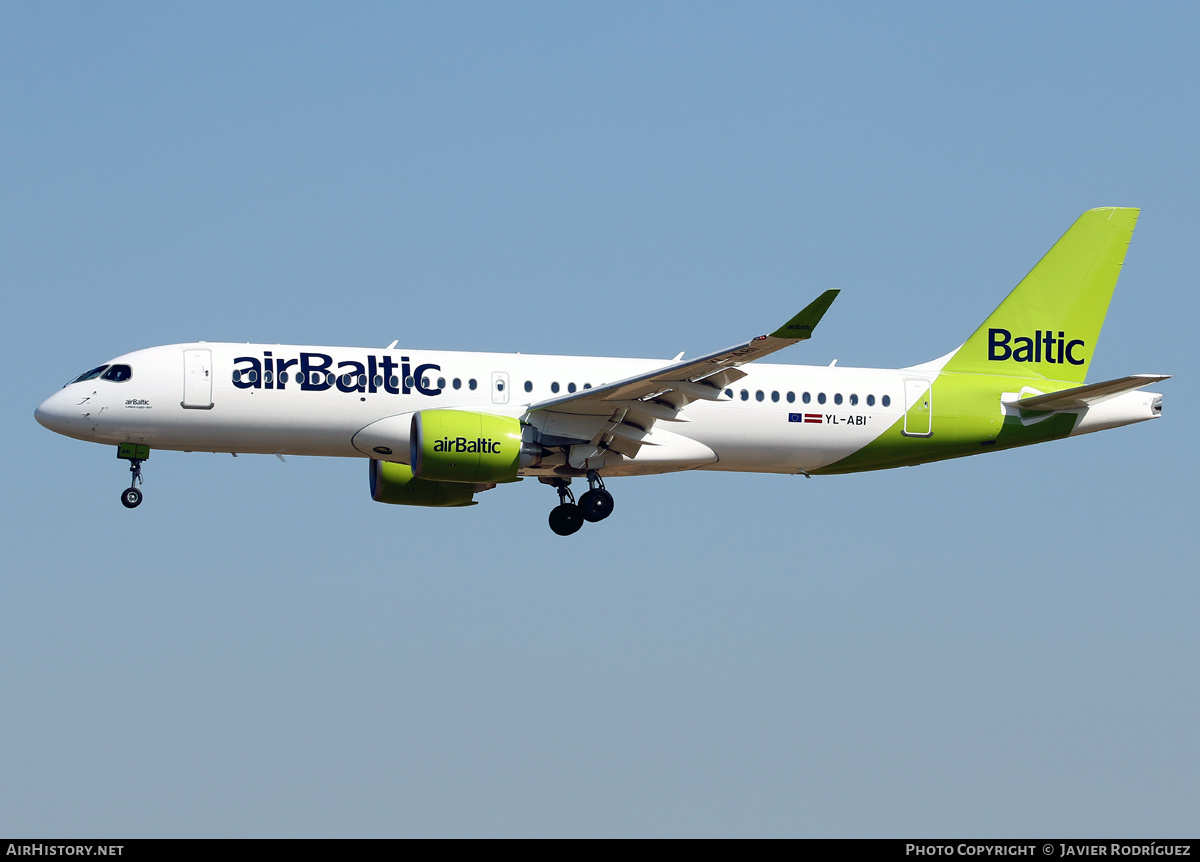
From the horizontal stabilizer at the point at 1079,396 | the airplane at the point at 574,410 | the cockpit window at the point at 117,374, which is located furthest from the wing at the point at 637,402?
the cockpit window at the point at 117,374

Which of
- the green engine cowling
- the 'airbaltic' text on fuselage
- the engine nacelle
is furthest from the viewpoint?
the engine nacelle

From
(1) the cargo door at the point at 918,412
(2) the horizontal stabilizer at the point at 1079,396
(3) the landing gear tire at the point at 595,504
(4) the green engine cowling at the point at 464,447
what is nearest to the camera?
(4) the green engine cowling at the point at 464,447

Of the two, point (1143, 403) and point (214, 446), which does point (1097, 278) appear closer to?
point (1143, 403)

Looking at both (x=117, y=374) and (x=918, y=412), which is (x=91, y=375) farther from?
(x=918, y=412)

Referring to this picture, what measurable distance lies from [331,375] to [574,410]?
5.57m

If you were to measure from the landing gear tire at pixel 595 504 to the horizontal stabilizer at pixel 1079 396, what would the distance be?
10.6 metres

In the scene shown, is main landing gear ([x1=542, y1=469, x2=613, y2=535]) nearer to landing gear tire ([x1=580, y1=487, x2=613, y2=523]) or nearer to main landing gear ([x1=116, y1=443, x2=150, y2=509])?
landing gear tire ([x1=580, y1=487, x2=613, y2=523])

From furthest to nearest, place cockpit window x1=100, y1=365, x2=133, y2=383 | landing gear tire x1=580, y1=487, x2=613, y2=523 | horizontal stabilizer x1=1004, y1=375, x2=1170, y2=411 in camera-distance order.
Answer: landing gear tire x1=580, y1=487, x2=613, y2=523 < horizontal stabilizer x1=1004, y1=375, x2=1170, y2=411 < cockpit window x1=100, y1=365, x2=133, y2=383

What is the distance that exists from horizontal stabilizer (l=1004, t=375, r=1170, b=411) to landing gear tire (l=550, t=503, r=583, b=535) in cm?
1126

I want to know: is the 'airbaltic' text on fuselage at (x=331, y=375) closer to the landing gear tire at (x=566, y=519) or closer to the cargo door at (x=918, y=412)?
the landing gear tire at (x=566, y=519)

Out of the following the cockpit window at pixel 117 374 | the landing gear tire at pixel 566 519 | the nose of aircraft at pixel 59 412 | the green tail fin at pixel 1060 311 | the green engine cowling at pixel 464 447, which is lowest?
the landing gear tire at pixel 566 519

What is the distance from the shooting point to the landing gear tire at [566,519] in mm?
36406

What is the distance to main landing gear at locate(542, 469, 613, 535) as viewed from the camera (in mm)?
36094

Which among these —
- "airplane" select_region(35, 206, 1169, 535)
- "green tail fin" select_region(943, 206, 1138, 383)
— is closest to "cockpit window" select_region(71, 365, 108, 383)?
"airplane" select_region(35, 206, 1169, 535)
